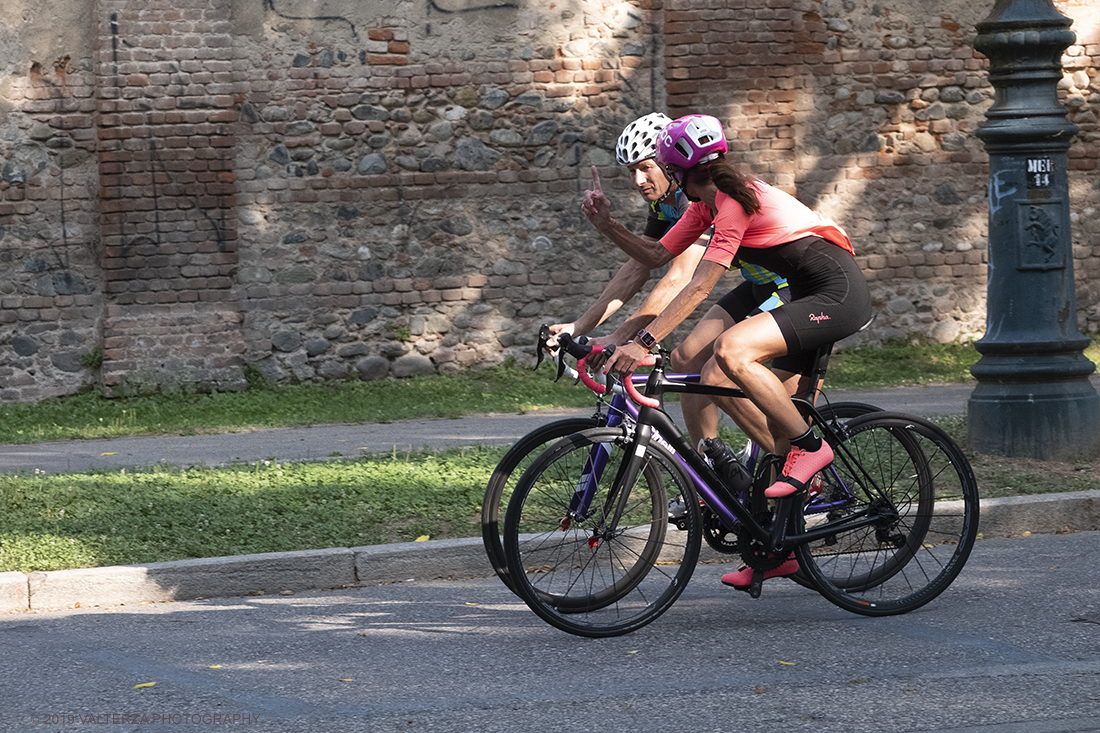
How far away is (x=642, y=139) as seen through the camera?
16.6 feet

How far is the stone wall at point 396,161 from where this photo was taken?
11.4 m

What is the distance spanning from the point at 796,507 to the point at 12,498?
4142 mm

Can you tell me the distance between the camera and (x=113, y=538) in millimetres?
6062

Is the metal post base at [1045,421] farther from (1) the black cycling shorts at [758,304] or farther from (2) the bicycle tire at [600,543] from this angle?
(2) the bicycle tire at [600,543]

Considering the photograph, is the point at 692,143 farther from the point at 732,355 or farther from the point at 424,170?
the point at 424,170

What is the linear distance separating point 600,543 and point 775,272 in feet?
4.09

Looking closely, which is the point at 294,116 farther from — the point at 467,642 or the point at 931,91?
the point at 467,642

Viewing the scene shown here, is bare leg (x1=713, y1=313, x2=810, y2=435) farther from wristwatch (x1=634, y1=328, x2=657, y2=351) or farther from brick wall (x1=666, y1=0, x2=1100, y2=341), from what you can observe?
brick wall (x1=666, y1=0, x2=1100, y2=341)

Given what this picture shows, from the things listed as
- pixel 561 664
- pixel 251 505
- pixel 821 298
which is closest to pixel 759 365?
pixel 821 298

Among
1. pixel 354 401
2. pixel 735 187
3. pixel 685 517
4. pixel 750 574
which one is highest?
pixel 735 187

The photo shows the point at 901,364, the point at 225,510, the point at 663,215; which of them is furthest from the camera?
the point at 901,364

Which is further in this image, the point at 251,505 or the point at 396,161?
the point at 396,161

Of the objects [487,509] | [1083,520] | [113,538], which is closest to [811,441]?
[487,509]

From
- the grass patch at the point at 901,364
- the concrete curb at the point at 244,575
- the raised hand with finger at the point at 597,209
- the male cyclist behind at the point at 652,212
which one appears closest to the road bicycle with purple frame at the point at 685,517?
the male cyclist behind at the point at 652,212
